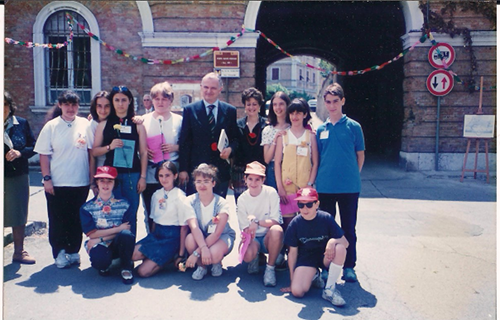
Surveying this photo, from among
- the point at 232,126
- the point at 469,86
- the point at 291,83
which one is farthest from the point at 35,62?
the point at 291,83

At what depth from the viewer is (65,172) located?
441 centimetres

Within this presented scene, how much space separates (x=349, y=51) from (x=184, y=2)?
877 cm

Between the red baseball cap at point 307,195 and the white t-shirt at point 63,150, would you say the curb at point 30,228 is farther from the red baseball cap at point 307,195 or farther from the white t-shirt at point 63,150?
the red baseball cap at point 307,195

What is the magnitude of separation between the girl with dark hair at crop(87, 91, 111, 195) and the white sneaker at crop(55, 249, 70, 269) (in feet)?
2.44

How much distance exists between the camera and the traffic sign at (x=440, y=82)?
10.5 metres

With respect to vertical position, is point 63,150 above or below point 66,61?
below

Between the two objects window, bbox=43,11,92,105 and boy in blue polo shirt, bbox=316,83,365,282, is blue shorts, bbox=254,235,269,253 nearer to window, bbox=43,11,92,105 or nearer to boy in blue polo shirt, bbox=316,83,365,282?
boy in blue polo shirt, bbox=316,83,365,282

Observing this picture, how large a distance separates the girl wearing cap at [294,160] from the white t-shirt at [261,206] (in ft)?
0.55

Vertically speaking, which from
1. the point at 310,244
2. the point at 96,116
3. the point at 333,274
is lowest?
the point at 333,274

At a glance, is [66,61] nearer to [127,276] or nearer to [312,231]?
[127,276]

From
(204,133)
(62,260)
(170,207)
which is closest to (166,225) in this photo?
(170,207)

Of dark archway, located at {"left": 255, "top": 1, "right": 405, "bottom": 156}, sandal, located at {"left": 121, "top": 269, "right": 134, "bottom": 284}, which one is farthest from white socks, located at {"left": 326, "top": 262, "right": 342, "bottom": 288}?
dark archway, located at {"left": 255, "top": 1, "right": 405, "bottom": 156}

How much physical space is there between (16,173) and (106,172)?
106 centimetres

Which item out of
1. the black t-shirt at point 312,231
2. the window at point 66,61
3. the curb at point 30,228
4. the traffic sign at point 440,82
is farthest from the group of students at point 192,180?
the traffic sign at point 440,82
